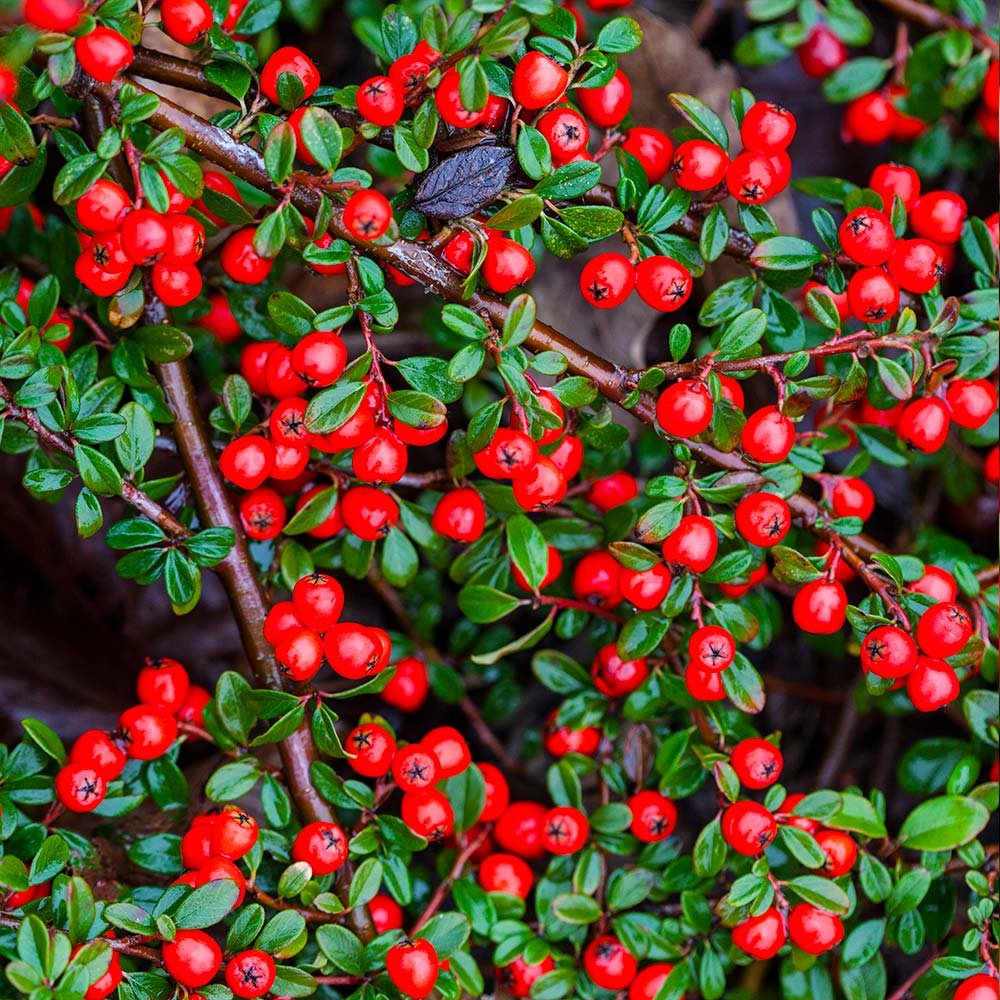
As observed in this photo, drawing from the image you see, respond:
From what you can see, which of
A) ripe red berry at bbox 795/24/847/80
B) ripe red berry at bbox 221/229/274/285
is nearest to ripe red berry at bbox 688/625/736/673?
ripe red berry at bbox 221/229/274/285

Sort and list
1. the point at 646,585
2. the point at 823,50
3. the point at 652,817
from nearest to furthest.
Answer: the point at 646,585 → the point at 652,817 → the point at 823,50

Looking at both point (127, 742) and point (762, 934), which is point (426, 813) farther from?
point (762, 934)

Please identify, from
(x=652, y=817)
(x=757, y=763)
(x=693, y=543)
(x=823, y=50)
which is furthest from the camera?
(x=823, y=50)

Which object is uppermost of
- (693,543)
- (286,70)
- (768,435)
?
(286,70)

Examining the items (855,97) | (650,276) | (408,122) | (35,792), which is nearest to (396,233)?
(408,122)

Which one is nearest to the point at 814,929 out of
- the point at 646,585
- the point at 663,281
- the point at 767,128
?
the point at 646,585
